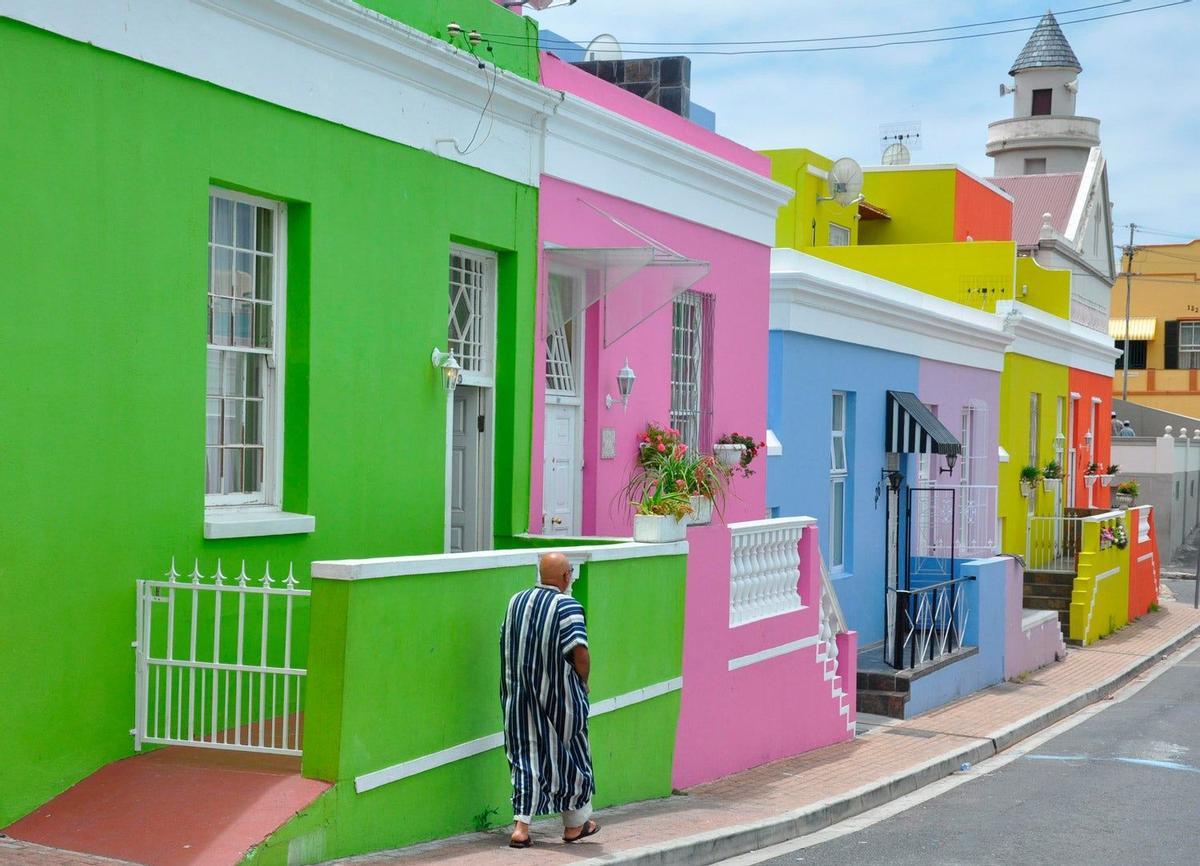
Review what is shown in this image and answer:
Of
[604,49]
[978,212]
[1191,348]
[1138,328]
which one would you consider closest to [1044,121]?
[1138,328]

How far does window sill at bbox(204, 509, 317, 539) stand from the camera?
831 cm

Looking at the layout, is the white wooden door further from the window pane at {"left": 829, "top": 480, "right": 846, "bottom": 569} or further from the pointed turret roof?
the pointed turret roof

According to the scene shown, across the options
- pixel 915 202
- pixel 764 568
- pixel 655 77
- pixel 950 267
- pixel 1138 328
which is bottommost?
pixel 764 568

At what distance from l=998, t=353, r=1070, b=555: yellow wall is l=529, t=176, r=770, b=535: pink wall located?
11.9m

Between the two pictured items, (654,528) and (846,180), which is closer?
(654,528)

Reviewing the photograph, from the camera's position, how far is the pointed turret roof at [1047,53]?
163 ft

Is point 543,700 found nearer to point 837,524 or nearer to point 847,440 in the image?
point 837,524

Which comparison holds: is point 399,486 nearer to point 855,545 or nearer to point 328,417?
point 328,417

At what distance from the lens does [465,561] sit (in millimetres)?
8125

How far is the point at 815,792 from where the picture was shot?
1131 cm

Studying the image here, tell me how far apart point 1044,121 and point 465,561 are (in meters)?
44.8

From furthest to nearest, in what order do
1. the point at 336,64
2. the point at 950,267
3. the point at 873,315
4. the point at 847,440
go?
the point at 950,267 → the point at 873,315 → the point at 847,440 → the point at 336,64

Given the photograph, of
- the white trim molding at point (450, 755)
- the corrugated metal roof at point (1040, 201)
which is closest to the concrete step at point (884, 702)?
the white trim molding at point (450, 755)

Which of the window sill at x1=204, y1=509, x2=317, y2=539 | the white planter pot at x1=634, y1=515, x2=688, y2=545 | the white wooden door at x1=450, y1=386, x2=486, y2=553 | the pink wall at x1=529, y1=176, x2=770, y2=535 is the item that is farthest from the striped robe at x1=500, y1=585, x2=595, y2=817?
the pink wall at x1=529, y1=176, x2=770, y2=535
